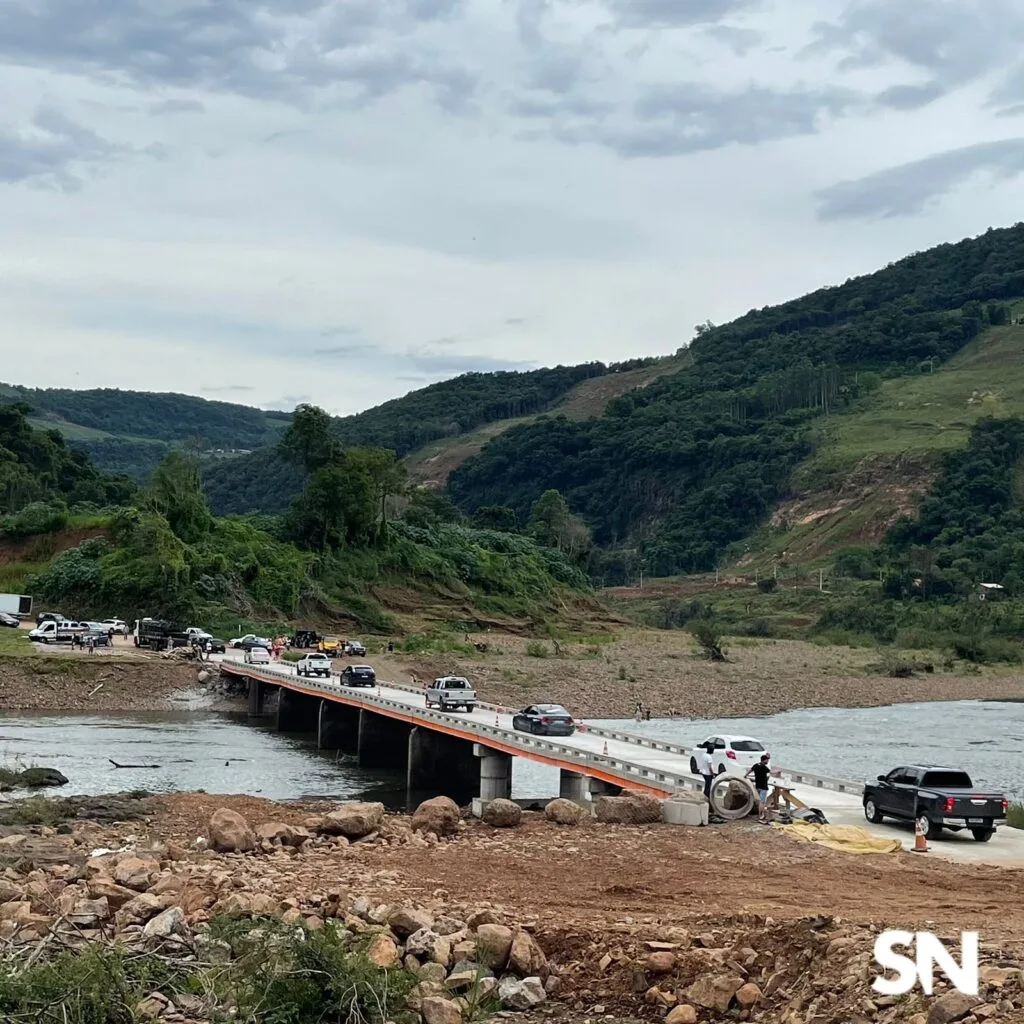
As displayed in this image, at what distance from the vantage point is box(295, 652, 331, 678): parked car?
66875mm

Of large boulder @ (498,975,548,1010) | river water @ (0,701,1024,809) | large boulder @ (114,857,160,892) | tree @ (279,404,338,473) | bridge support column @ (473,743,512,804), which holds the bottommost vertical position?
river water @ (0,701,1024,809)

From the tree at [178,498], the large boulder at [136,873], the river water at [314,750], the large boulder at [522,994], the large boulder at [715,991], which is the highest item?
the tree at [178,498]

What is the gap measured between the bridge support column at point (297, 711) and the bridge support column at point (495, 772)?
956 inches

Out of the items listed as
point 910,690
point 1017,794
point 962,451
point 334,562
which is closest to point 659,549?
point 962,451

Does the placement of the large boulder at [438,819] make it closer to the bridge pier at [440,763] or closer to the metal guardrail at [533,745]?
the metal guardrail at [533,745]

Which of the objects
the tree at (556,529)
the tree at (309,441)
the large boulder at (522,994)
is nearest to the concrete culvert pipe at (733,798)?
the large boulder at (522,994)

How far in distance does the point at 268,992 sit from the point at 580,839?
10.8 meters

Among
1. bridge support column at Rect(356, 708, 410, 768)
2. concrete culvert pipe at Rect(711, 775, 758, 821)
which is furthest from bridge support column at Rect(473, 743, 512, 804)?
concrete culvert pipe at Rect(711, 775, 758, 821)

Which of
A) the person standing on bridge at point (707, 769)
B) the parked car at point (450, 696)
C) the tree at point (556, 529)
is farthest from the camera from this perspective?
the tree at point (556, 529)

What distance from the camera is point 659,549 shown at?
18438cm

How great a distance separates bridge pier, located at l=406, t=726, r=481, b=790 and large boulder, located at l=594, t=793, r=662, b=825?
58.6 feet

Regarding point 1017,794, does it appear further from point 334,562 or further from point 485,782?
point 334,562

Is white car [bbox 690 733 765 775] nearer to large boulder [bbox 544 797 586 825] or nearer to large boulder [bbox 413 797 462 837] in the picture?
large boulder [bbox 544 797 586 825]

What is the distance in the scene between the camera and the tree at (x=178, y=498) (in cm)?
9819
